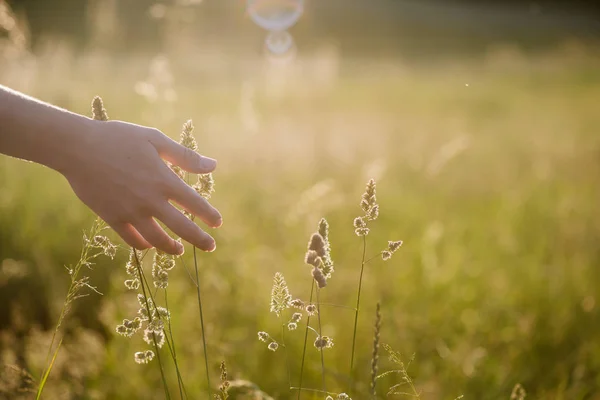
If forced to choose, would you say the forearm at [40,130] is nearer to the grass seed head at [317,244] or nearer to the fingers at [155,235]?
the fingers at [155,235]

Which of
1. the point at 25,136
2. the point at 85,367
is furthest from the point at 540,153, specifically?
the point at 25,136

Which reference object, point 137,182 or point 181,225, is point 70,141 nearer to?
point 137,182

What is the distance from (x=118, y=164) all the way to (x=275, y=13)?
723 inches

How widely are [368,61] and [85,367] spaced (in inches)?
755

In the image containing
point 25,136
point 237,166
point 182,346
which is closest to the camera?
point 25,136

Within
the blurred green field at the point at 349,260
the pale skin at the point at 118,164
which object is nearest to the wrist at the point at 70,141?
the pale skin at the point at 118,164

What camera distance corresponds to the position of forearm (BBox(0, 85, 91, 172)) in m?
1.51

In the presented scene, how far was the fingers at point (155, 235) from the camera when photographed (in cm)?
150

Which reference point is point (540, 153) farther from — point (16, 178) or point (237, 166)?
point (16, 178)

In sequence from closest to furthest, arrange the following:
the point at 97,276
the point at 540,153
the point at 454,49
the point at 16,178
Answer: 1. the point at 97,276
2. the point at 16,178
3. the point at 540,153
4. the point at 454,49

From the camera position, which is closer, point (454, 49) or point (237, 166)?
point (237, 166)

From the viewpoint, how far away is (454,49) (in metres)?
24.4

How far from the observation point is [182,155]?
153 centimetres

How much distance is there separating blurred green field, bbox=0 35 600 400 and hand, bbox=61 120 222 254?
109cm
